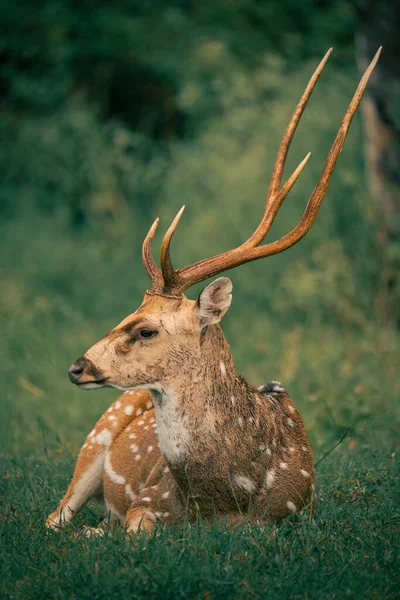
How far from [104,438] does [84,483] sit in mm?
269

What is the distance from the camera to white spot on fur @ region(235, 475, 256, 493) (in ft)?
Result: 15.1

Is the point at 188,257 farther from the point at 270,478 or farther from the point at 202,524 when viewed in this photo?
the point at 202,524

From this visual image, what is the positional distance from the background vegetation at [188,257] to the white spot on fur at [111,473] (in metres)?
0.25

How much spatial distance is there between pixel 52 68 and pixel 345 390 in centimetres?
1021

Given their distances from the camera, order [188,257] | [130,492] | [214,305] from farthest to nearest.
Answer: [188,257]
[130,492]
[214,305]

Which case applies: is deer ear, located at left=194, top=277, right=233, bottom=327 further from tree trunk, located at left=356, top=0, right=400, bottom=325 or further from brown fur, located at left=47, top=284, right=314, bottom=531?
tree trunk, located at left=356, top=0, right=400, bottom=325

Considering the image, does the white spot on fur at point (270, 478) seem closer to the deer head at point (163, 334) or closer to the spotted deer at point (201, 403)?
the spotted deer at point (201, 403)

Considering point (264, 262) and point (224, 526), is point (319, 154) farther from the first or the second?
point (224, 526)

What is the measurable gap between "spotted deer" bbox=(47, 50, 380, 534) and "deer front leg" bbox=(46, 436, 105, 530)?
43 cm

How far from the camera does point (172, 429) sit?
4.56 meters

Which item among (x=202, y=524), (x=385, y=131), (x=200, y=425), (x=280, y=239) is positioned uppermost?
(x=385, y=131)

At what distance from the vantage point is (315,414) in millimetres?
7105

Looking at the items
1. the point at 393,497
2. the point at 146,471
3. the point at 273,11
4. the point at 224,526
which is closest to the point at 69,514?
the point at 146,471

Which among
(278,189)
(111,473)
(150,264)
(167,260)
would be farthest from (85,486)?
(278,189)
